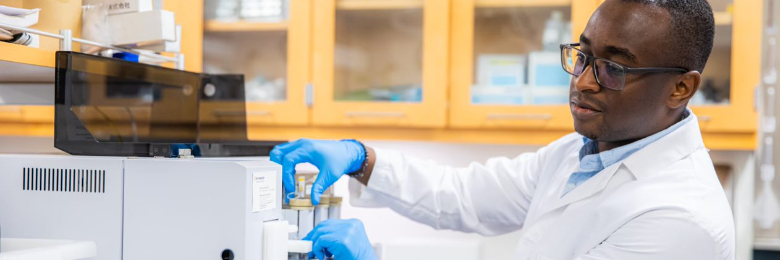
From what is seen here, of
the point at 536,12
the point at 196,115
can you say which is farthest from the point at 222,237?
the point at 536,12

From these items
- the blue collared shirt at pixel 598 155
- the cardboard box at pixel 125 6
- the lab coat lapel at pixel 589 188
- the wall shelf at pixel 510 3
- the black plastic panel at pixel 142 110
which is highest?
the wall shelf at pixel 510 3

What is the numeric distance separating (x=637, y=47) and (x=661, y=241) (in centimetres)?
32

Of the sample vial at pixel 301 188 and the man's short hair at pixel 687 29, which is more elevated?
the man's short hair at pixel 687 29

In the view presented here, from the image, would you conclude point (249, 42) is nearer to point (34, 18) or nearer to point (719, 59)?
point (34, 18)

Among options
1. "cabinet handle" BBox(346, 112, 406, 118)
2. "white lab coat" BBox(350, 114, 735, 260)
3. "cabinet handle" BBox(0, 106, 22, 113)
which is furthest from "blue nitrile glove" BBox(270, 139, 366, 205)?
"cabinet handle" BBox(0, 106, 22, 113)

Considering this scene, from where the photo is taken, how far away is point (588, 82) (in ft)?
3.89

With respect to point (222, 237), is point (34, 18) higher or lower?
higher

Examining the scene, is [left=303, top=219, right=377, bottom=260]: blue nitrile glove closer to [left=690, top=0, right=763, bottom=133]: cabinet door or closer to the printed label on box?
the printed label on box

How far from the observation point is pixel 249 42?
2188mm

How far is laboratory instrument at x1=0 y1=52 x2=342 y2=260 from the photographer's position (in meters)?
0.88

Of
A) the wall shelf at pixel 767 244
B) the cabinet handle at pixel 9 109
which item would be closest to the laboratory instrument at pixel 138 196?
the cabinet handle at pixel 9 109

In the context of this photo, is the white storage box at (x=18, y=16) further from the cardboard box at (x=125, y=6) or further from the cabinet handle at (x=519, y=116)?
the cabinet handle at (x=519, y=116)

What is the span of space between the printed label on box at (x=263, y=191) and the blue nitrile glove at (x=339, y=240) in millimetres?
132

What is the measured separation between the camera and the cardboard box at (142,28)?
114 centimetres
